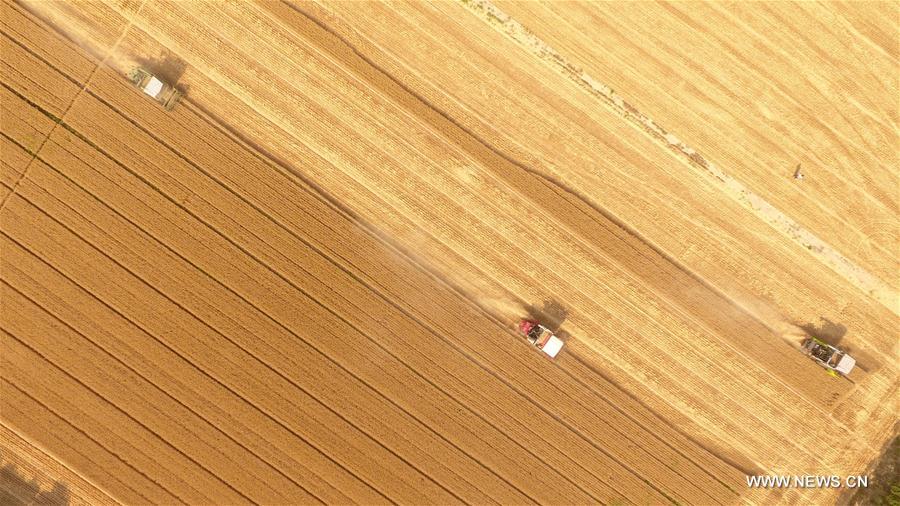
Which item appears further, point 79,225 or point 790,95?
point 790,95

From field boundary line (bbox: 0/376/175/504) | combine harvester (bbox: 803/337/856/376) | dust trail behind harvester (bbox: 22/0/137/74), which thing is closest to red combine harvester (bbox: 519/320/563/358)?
combine harvester (bbox: 803/337/856/376)

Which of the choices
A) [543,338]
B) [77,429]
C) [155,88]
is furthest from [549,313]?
[77,429]

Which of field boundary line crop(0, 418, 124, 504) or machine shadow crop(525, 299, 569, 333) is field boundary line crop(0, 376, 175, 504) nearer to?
field boundary line crop(0, 418, 124, 504)

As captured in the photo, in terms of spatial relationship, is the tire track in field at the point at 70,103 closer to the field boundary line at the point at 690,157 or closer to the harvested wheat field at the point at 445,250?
the harvested wheat field at the point at 445,250

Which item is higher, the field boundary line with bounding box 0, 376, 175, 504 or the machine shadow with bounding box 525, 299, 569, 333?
the machine shadow with bounding box 525, 299, 569, 333

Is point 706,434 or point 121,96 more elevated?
point 706,434

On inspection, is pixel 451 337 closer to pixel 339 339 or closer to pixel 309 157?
pixel 339 339

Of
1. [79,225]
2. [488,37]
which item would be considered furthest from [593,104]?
[79,225]
